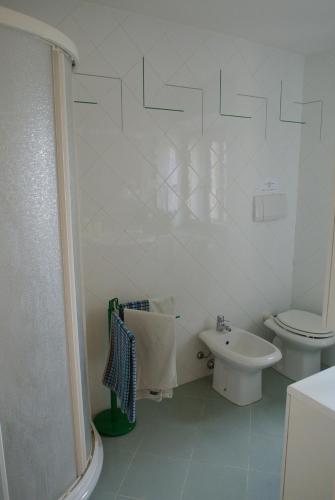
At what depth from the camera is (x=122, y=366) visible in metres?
1.88

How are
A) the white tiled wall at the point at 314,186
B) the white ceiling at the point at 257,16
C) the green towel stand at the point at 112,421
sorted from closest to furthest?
the white ceiling at the point at 257,16 → the green towel stand at the point at 112,421 → the white tiled wall at the point at 314,186

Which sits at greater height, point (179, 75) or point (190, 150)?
point (179, 75)

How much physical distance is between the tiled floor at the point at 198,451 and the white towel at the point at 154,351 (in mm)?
331

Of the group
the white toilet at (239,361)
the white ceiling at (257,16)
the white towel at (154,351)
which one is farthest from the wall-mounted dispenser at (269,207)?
the white towel at (154,351)

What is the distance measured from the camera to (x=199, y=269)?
257 centimetres

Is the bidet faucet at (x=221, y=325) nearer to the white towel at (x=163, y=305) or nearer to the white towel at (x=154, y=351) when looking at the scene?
the white towel at (x=163, y=305)

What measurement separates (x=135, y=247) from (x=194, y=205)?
1.68 ft

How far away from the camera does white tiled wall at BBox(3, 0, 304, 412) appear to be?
80.0 inches

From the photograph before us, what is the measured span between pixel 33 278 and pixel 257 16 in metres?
1.92

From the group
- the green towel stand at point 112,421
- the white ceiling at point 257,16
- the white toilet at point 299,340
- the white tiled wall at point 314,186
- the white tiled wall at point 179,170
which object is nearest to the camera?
the white ceiling at point 257,16

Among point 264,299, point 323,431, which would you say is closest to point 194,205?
point 264,299

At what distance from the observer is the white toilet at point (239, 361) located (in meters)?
2.28

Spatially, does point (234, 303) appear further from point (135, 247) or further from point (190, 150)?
point (190, 150)

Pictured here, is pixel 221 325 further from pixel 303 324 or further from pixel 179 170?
pixel 179 170
